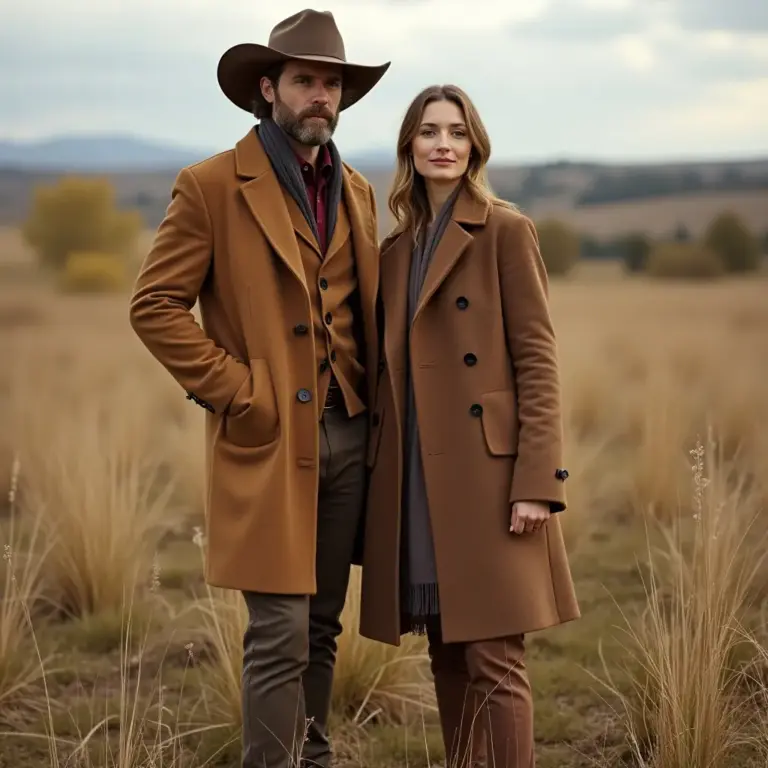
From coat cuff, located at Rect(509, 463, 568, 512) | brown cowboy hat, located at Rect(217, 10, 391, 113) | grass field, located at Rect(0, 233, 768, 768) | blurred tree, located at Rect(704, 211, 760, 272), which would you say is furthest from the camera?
blurred tree, located at Rect(704, 211, 760, 272)

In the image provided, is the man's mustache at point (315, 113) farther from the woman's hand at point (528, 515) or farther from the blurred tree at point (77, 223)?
the blurred tree at point (77, 223)

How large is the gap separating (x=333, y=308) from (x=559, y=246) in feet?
92.1

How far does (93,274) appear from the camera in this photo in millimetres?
30266

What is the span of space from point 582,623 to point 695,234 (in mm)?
30055

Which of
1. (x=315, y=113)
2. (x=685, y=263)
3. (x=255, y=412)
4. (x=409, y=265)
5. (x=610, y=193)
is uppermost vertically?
(x=610, y=193)

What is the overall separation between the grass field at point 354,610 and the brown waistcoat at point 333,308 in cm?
68

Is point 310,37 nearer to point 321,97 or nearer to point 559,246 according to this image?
point 321,97

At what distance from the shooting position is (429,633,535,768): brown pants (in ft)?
9.50

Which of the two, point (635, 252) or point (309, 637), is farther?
point (635, 252)

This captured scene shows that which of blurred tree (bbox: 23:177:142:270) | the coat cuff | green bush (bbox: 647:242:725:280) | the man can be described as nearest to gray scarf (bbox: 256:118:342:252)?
the man

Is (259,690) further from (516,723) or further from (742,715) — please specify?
(742,715)

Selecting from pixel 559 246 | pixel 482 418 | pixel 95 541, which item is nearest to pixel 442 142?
pixel 482 418

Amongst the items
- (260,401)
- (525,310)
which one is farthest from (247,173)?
(525,310)

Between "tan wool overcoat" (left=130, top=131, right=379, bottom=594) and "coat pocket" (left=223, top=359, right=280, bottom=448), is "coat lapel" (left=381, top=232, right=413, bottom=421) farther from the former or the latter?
"coat pocket" (left=223, top=359, right=280, bottom=448)
